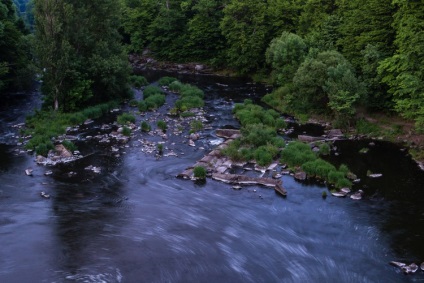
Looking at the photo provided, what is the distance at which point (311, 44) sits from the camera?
4481cm

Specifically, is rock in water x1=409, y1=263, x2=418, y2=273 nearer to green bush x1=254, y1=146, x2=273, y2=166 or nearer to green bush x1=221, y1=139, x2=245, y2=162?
green bush x1=254, y1=146, x2=273, y2=166

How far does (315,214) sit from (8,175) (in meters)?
17.7

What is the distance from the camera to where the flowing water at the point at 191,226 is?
60.3 feet

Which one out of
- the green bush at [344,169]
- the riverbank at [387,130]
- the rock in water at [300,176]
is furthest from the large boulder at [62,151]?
the riverbank at [387,130]

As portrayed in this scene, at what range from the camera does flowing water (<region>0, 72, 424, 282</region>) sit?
18.4 metres

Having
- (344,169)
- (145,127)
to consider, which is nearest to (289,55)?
(145,127)

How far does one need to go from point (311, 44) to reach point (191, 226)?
28861 millimetres

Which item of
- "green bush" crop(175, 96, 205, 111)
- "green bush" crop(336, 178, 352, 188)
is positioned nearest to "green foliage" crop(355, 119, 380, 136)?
"green bush" crop(336, 178, 352, 188)

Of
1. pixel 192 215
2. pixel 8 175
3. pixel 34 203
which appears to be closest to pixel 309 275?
pixel 192 215

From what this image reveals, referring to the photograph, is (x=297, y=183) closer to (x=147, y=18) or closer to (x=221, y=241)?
(x=221, y=241)

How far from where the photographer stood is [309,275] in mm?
18312

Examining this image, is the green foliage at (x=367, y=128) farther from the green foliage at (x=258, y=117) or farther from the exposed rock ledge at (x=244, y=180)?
the exposed rock ledge at (x=244, y=180)

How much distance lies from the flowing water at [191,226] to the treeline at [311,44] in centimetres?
696

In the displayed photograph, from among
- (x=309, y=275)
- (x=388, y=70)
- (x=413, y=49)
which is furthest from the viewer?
(x=388, y=70)
